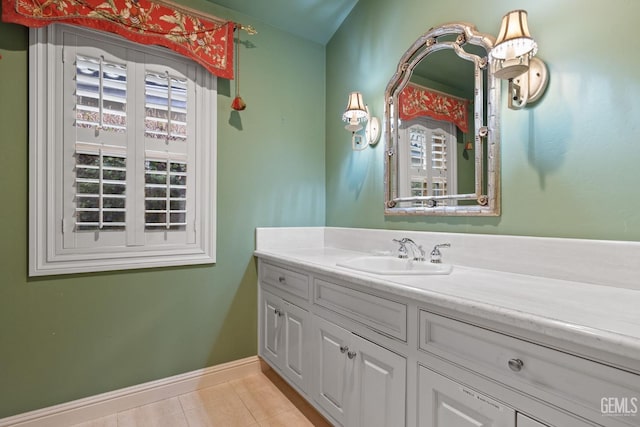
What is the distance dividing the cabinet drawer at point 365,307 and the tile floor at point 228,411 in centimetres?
72

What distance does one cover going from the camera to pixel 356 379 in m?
1.33

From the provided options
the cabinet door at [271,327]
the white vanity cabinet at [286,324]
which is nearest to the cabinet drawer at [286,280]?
the white vanity cabinet at [286,324]

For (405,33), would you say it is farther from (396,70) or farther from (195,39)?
(195,39)

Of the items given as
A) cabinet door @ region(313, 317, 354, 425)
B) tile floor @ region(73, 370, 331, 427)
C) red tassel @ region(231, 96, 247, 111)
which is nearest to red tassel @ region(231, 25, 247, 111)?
red tassel @ region(231, 96, 247, 111)

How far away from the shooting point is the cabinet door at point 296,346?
1672mm

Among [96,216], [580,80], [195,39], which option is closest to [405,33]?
[580,80]

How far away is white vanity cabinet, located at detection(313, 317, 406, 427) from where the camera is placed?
3.76ft

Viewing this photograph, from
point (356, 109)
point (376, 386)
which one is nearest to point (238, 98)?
point (356, 109)

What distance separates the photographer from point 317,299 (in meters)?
1.59

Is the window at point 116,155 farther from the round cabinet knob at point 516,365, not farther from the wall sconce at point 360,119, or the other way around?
the round cabinet knob at point 516,365

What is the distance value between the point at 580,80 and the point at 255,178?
1782 millimetres

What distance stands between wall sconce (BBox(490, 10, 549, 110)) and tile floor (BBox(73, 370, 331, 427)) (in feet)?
6.10

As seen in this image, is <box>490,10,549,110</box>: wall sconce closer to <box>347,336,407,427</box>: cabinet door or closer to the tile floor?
<box>347,336,407,427</box>: cabinet door

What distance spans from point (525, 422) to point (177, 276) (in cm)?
184
